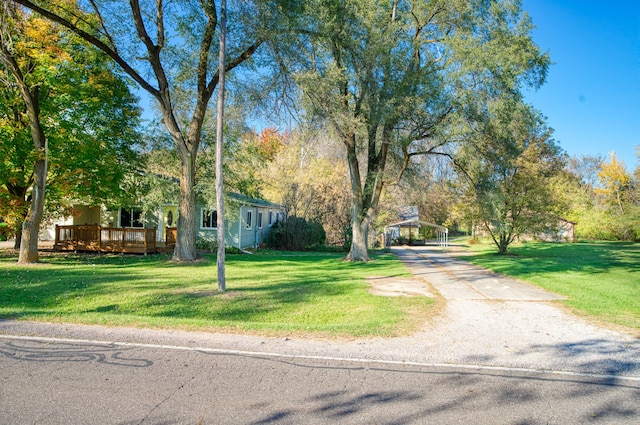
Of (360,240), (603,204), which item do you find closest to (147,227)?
(360,240)

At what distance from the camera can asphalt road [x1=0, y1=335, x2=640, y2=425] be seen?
359 centimetres

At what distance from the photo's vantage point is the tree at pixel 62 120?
1502 centimetres

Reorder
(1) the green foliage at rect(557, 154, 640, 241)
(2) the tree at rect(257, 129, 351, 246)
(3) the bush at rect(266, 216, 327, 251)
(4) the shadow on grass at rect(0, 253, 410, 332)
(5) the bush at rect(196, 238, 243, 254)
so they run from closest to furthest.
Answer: (4) the shadow on grass at rect(0, 253, 410, 332) → (5) the bush at rect(196, 238, 243, 254) → (3) the bush at rect(266, 216, 327, 251) → (2) the tree at rect(257, 129, 351, 246) → (1) the green foliage at rect(557, 154, 640, 241)

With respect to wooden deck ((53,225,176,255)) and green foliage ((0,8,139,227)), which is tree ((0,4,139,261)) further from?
wooden deck ((53,225,176,255))

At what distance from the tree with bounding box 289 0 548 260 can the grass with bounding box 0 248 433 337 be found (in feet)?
21.0

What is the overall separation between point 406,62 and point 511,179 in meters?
11.1

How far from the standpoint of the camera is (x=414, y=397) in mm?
4008

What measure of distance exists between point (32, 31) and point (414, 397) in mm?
17479

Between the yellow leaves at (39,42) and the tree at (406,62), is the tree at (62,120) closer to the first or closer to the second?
the yellow leaves at (39,42)

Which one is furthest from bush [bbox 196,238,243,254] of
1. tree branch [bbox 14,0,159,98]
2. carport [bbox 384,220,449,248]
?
carport [bbox 384,220,449,248]

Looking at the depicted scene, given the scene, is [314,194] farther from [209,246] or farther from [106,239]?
[106,239]

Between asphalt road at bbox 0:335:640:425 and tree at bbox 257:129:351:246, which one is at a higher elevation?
tree at bbox 257:129:351:246

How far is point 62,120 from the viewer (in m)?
15.7

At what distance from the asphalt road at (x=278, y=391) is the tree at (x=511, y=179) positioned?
1337cm
